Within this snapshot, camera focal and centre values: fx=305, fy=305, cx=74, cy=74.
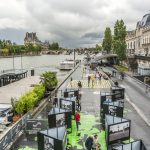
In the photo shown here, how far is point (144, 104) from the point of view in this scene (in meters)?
37.3

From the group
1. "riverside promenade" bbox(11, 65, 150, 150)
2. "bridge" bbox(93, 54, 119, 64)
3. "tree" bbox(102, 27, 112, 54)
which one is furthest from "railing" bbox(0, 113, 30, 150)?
"tree" bbox(102, 27, 112, 54)

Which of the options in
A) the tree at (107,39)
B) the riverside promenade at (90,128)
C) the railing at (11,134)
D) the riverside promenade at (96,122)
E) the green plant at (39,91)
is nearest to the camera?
the railing at (11,134)

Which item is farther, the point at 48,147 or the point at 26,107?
the point at 26,107

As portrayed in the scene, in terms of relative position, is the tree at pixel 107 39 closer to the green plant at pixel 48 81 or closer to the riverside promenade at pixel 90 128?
the green plant at pixel 48 81

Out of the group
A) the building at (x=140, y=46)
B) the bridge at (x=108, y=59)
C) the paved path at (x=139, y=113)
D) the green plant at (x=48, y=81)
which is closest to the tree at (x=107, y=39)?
the building at (x=140, y=46)

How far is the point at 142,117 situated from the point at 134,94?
14.6 m

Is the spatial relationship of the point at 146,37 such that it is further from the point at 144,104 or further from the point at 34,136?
the point at 34,136

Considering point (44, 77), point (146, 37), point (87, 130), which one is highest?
point (146, 37)

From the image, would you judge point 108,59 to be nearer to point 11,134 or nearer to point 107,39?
point 107,39

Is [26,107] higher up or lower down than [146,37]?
lower down

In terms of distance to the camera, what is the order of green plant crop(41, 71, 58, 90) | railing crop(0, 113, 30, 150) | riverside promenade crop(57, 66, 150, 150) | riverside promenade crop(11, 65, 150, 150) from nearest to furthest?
railing crop(0, 113, 30, 150), riverside promenade crop(11, 65, 150, 150), riverside promenade crop(57, 66, 150, 150), green plant crop(41, 71, 58, 90)

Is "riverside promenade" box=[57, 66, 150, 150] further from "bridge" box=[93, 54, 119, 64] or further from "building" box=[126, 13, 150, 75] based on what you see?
"bridge" box=[93, 54, 119, 64]

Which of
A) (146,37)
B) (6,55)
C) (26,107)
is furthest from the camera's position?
(6,55)

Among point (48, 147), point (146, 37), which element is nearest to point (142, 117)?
point (48, 147)
